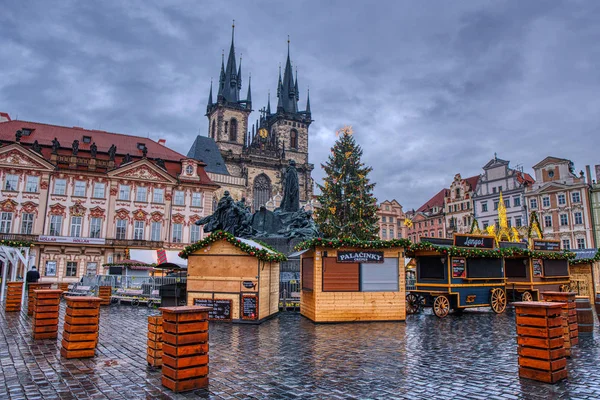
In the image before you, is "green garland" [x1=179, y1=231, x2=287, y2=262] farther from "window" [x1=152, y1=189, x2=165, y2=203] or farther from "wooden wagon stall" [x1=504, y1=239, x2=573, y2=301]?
"window" [x1=152, y1=189, x2=165, y2=203]

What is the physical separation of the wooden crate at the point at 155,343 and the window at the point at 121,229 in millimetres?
33929

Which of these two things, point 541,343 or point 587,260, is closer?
point 541,343

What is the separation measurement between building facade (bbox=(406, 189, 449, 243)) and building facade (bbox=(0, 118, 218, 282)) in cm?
3254

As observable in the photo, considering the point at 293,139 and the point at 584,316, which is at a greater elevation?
the point at 293,139

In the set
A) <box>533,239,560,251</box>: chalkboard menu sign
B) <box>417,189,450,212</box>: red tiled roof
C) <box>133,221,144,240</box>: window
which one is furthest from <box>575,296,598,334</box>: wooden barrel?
<box>417,189,450,212</box>: red tiled roof

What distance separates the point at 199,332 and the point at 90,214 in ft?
118

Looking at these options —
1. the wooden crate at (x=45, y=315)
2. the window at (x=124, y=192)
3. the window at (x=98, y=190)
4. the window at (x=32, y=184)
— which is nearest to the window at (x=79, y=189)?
the window at (x=98, y=190)

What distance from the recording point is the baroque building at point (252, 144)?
2422 inches

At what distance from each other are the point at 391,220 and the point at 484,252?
53.0 m

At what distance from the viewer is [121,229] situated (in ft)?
127

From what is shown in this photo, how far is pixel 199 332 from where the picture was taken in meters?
5.92

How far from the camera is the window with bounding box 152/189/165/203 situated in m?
40.1

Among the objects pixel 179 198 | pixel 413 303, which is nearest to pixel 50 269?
pixel 179 198

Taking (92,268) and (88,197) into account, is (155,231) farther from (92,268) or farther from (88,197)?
(88,197)
